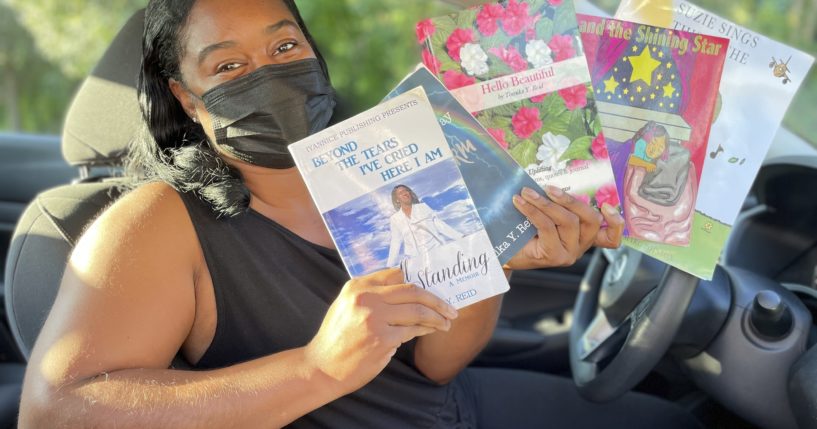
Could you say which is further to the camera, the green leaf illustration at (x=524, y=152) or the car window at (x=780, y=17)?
the car window at (x=780, y=17)

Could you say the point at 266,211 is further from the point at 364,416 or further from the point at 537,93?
the point at 537,93

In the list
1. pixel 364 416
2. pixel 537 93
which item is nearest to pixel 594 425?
pixel 364 416

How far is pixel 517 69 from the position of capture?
1.39 metres

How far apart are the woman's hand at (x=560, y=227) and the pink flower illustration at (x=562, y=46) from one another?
0.24 meters

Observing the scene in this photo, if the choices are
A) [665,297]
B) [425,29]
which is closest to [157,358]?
[425,29]

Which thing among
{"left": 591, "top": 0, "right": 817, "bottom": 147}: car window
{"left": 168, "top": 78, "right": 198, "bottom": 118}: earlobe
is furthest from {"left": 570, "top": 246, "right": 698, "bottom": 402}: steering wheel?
{"left": 591, "top": 0, "right": 817, "bottom": 147}: car window

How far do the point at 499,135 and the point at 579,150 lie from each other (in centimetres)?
15

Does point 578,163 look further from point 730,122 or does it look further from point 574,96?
point 730,122

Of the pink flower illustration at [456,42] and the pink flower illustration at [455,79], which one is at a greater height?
the pink flower illustration at [456,42]

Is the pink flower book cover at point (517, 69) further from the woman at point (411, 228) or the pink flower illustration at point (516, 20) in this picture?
the woman at point (411, 228)

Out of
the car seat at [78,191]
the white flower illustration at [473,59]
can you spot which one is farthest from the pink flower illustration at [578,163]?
the car seat at [78,191]

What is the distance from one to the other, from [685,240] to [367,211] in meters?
0.62

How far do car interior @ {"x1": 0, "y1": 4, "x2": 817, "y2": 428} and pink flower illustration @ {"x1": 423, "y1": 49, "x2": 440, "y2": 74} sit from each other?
2.13ft

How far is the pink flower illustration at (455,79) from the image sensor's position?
139 centimetres
